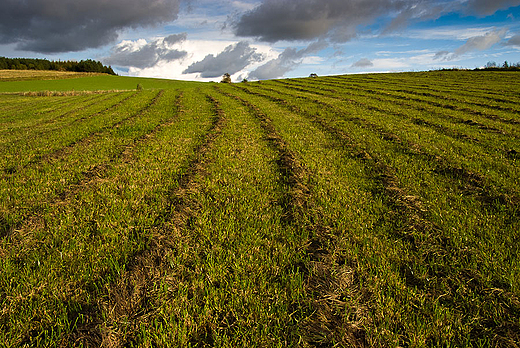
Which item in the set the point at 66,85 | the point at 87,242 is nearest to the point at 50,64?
the point at 66,85

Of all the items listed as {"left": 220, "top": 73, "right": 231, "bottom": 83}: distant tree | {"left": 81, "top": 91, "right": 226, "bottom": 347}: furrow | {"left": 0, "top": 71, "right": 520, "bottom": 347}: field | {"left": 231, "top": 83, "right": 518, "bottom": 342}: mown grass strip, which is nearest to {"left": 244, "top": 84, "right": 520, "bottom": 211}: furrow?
{"left": 0, "top": 71, "right": 520, "bottom": 347}: field

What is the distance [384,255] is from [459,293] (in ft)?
2.91

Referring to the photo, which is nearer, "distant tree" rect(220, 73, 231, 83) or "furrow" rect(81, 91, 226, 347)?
"furrow" rect(81, 91, 226, 347)

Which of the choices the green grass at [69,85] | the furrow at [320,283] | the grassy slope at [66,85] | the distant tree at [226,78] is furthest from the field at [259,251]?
the distant tree at [226,78]

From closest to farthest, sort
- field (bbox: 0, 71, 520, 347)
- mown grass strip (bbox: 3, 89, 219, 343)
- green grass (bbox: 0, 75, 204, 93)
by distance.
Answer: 1. field (bbox: 0, 71, 520, 347)
2. mown grass strip (bbox: 3, 89, 219, 343)
3. green grass (bbox: 0, 75, 204, 93)

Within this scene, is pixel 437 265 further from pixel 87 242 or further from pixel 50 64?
pixel 50 64

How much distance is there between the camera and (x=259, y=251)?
3.64m

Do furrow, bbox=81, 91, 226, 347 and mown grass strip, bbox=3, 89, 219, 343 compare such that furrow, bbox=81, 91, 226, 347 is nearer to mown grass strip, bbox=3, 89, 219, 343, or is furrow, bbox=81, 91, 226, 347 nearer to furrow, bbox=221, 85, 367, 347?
mown grass strip, bbox=3, 89, 219, 343

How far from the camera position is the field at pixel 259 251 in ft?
8.28

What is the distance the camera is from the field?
2523 mm

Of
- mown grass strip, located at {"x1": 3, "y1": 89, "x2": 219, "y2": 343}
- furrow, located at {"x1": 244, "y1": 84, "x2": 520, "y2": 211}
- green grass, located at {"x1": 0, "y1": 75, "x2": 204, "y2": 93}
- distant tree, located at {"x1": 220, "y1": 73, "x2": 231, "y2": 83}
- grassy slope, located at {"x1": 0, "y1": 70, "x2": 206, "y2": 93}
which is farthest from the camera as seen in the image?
distant tree, located at {"x1": 220, "y1": 73, "x2": 231, "y2": 83}

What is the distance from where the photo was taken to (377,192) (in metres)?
5.79

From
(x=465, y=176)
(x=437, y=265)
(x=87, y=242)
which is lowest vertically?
(x=437, y=265)

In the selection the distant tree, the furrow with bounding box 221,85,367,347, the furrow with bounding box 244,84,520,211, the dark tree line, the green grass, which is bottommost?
the furrow with bounding box 221,85,367,347
